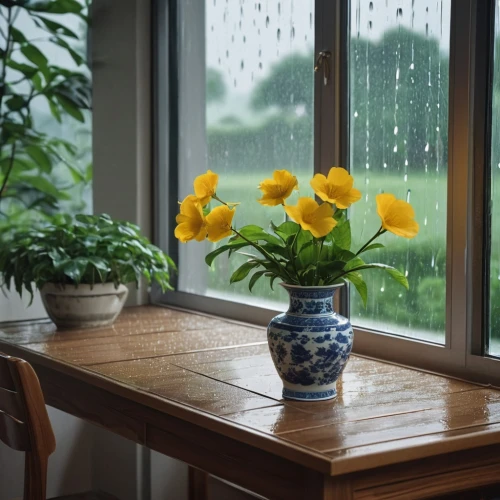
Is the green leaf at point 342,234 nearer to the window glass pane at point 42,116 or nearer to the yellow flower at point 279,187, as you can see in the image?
the yellow flower at point 279,187

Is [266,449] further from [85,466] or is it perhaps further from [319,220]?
[85,466]

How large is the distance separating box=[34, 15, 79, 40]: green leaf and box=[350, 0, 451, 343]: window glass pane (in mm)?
1220

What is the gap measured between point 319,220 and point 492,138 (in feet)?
1.79

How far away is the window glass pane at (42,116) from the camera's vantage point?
3.08 metres

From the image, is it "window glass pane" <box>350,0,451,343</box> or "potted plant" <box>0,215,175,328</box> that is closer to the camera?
"window glass pane" <box>350,0,451,343</box>

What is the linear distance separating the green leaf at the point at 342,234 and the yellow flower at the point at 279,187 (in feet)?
0.40

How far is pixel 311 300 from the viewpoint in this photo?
5.73 feet

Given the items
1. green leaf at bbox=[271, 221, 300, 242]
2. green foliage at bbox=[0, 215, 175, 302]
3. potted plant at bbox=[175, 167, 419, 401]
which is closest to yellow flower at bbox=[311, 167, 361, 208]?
potted plant at bbox=[175, 167, 419, 401]

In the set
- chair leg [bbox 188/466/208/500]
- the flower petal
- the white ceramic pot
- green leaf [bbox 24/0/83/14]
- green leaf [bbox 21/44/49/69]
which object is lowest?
chair leg [bbox 188/466/208/500]

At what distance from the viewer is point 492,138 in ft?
6.50

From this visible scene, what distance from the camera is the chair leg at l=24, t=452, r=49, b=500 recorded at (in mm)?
1913

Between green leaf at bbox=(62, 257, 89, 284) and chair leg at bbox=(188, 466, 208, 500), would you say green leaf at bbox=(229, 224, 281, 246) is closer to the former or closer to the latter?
green leaf at bbox=(62, 257, 89, 284)

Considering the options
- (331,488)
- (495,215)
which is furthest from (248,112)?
(331,488)

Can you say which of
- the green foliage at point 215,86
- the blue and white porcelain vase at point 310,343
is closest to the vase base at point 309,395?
the blue and white porcelain vase at point 310,343
